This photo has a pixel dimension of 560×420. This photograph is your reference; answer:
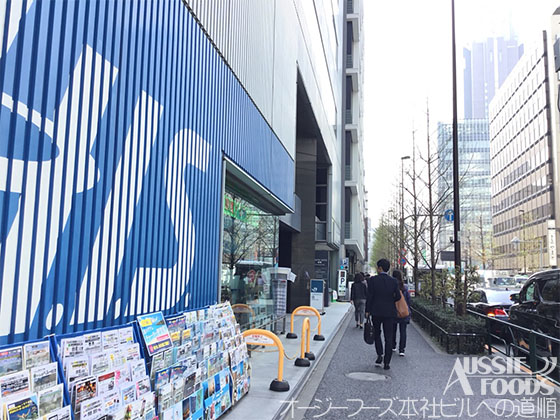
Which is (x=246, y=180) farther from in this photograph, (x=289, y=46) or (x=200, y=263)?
(x=289, y=46)

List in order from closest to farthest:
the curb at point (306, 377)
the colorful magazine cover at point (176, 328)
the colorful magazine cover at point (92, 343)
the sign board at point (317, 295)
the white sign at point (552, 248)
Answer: the colorful magazine cover at point (92, 343), the colorful magazine cover at point (176, 328), the curb at point (306, 377), the sign board at point (317, 295), the white sign at point (552, 248)

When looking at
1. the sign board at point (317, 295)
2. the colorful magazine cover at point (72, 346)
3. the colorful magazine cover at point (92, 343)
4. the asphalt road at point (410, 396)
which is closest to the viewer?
the colorful magazine cover at point (72, 346)

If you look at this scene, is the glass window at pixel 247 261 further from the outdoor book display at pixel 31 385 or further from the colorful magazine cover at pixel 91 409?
the outdoor book display at pixel 31 385

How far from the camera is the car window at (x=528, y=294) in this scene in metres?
8.80

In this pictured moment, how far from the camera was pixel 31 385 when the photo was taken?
8.72 ft

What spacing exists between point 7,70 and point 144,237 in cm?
217

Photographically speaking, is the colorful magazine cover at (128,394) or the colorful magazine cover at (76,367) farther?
the colorful magazine cover at (128,394)

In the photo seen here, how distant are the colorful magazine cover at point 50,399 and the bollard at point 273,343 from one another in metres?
3.54

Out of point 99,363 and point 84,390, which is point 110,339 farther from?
point 84,390

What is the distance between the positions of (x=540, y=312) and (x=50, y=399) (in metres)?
8.06

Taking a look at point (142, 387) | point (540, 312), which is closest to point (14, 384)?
point (142, 387)

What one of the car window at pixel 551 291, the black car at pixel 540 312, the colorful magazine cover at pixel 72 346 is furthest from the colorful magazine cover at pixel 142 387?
the car window at pixel 551 291

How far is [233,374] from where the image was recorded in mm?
5430

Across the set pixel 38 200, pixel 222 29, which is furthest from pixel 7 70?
pixel 222 29
